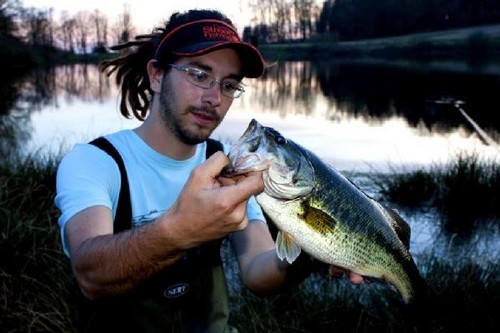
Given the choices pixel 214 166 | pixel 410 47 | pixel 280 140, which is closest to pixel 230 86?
pixel 280 140

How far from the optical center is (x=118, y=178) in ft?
9.53

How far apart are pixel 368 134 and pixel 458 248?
483 inches

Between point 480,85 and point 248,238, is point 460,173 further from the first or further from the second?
point 480,85

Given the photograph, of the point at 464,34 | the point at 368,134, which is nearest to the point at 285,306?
the point at 368,134

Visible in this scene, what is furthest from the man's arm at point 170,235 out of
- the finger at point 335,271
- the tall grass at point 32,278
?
the tall grass at point 32,278

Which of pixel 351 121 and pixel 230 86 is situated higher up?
pixel 230 86

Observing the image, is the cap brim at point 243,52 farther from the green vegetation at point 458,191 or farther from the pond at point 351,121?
the green vegetation at point 458,191

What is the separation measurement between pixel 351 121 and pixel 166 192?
21417 mm

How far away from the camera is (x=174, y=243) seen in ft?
6.89

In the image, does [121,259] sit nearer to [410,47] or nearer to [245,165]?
[245,165]

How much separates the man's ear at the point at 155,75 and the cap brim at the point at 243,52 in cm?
26

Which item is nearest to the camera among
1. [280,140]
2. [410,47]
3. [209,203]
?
[209,203]

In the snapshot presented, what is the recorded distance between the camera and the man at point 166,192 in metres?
2.60

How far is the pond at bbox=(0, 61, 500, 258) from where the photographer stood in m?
13.8
